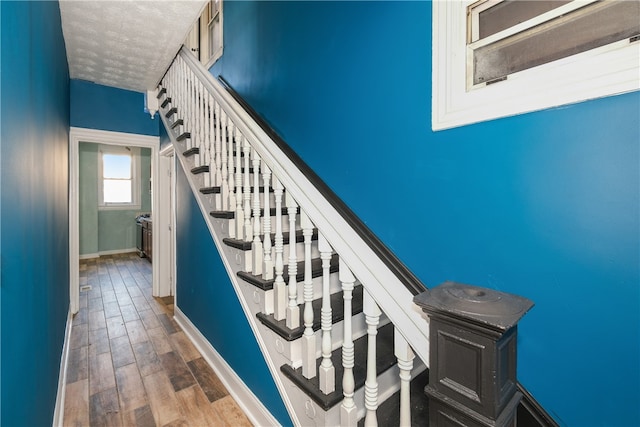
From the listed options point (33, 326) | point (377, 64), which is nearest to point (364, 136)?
point (377, 64)

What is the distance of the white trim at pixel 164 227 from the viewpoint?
144 inches

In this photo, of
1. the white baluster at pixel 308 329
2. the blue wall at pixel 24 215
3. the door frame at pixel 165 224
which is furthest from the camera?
the door frame at pixel 165 224

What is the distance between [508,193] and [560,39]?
595mm

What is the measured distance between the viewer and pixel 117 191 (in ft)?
22.3

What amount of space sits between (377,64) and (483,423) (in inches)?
65.7

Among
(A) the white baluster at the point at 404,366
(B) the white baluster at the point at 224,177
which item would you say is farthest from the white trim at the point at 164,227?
(A) the white baluster at the point at 404,366

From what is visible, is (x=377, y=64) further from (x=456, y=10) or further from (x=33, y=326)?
(x=33, y=326)

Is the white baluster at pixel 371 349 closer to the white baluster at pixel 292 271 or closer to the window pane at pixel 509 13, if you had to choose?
the white baluster at pixel 292 271

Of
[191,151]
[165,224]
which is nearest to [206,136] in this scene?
[191,151]

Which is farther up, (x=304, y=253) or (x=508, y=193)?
(x=508, y=193)

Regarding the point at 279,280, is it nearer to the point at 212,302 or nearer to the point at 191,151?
the point at 212,302

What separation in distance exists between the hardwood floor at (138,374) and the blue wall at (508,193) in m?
1.60

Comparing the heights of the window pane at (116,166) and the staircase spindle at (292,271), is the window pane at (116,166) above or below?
above

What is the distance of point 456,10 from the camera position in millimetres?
1310
